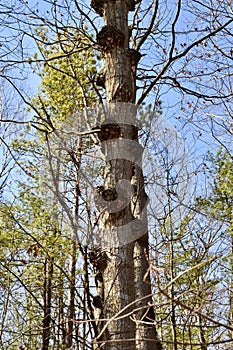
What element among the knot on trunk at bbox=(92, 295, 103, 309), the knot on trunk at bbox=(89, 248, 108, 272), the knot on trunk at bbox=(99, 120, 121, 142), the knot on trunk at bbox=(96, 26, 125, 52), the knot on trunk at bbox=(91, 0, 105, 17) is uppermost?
the knot on trunk at bbox=(91, 0, 105, 17)

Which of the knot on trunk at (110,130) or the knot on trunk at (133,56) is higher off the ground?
the knot on trunk at (133,56)

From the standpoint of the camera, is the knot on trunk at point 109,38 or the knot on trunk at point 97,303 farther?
the knot on trunk at point 109,38

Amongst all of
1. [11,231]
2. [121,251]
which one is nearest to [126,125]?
A: [121,251]

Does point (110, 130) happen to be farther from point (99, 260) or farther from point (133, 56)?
point (99, 260)

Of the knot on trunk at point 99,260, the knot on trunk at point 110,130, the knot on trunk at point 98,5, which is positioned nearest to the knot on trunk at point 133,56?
the knot on trunk at point 98,5

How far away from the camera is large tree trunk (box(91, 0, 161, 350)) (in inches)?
88.0

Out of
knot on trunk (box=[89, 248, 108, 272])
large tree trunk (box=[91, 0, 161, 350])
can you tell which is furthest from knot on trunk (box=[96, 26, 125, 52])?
knot on trunk (box=[89, 248, 108, 272])

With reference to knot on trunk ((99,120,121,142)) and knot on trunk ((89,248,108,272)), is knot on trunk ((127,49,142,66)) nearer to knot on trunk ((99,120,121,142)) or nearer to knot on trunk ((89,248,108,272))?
knot on trunk ((99,120,121,142))

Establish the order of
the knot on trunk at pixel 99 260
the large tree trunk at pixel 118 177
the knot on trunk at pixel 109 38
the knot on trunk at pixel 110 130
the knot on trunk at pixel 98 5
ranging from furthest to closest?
1. the knot on trunk at pixel 98 5
2. the knot on trunk at pixel 109 38
3. the knot on trunk at pixel 110 130
4. the knot on trunk at pixel 99 260
5. the large tree trunk at pixel 118 177

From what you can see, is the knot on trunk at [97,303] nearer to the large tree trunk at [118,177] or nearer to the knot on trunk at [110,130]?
the large tree trunk at [118,177]

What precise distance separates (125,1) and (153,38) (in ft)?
4.31

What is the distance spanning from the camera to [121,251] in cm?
241

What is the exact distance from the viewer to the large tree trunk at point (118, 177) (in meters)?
2.24

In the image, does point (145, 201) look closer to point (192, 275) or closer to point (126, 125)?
point (126, 125)
